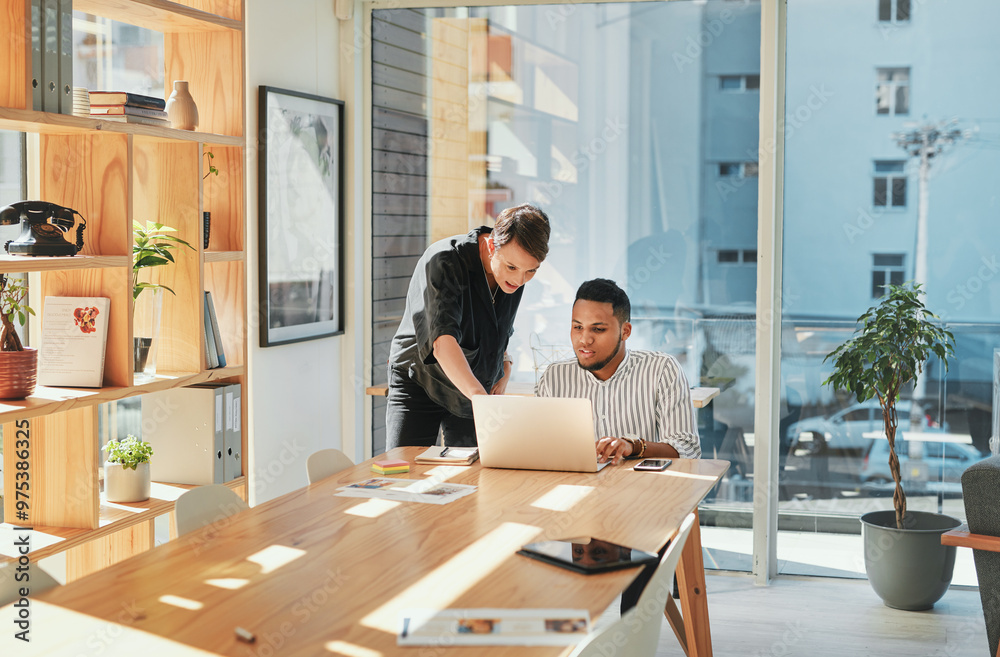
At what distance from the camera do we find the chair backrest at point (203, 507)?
2.38m

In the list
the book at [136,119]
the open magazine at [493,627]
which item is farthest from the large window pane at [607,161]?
the open magazine at [493,627]

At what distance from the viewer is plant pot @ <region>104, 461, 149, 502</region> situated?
317cm

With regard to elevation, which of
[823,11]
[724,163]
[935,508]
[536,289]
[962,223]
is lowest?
[935,508]

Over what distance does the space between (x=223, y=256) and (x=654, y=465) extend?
5.47 ft

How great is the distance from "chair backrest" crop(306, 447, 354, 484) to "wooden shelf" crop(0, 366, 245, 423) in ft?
1.97

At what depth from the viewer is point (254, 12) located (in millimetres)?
3977

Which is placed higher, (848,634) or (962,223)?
(962,223)

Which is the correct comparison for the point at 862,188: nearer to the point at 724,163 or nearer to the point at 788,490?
the point at 724,163

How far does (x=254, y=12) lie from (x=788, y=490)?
9.96 ft

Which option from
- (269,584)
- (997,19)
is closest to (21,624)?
(269,584)

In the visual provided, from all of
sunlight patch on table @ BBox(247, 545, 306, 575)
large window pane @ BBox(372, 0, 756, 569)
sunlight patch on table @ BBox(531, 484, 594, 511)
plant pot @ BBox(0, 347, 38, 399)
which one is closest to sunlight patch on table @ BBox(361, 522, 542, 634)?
sunlight patch on table @ BBox(531, 484, 594, 511)

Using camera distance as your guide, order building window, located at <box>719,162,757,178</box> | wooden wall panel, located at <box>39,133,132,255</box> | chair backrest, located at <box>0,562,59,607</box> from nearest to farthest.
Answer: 1. chair backrest, located at <box>0,562,59,607</box>
2. wooden wall panel, located at <box>39,133,132,255</box>
3. building window, located at <box>719,162,757,178</box>

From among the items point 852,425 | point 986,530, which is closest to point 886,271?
point 852,425

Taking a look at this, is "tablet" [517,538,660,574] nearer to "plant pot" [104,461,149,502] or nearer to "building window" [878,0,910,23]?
"plant pot" [104,461,149,502]
